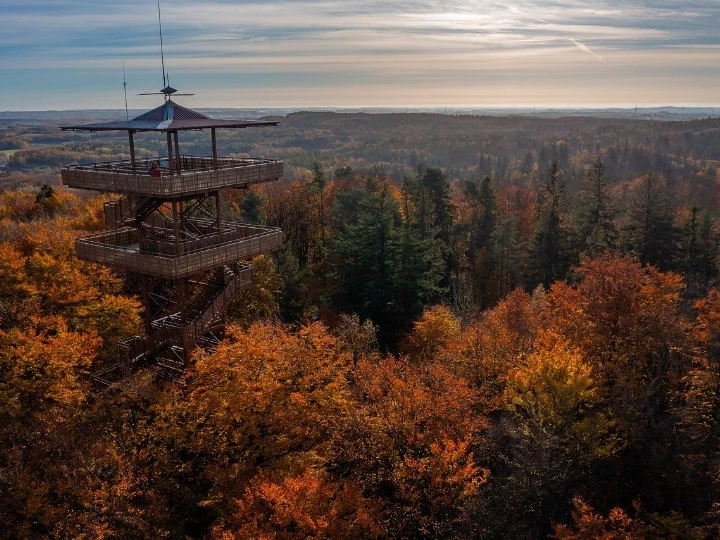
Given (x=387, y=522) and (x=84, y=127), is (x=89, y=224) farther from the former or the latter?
(x=387, y=522)

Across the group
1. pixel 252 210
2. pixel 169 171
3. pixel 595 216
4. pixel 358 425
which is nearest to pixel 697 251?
pixel 595 216

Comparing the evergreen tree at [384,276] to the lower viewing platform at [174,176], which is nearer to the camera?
the lower viewing platform at [174,176]

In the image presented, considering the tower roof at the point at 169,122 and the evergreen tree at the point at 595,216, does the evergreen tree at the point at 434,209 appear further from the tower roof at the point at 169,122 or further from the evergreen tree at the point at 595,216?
the tower roof at the point at 169,122

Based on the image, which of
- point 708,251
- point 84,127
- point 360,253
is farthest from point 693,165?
point 84,127

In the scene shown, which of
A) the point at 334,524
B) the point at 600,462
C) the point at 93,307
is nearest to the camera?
the point at 334,524

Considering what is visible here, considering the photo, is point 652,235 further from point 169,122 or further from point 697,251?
point 169,122

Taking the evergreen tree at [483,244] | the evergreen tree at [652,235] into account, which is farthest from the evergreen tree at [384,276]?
the evergreen tree at [652,235]
